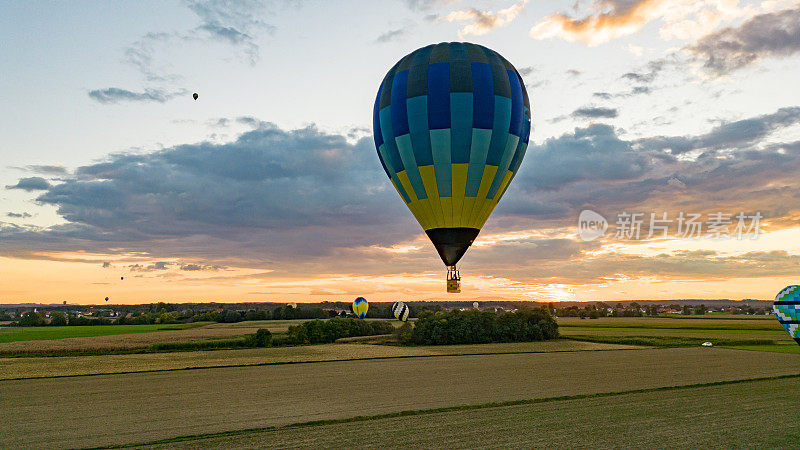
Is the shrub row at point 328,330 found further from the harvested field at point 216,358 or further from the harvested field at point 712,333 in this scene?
the harvested field at point 712,333

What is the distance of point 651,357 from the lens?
4866 cm

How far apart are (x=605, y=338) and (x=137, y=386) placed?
57.3 m

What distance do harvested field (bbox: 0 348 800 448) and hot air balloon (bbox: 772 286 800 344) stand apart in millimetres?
2909

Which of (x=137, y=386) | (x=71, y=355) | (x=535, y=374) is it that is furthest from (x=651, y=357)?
(x=71, y=355)

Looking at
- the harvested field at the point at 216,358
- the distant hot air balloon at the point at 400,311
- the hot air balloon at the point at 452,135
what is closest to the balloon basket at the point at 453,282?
the hot air balloon at the point at 452,135

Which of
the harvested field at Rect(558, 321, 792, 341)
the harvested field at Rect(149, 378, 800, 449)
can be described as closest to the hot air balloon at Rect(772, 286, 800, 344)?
the harvested field at Rect(149, 378, 800, 449)

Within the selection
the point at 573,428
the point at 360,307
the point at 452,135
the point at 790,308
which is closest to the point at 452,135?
the point at 452,135

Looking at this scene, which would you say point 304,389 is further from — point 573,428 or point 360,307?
point 360,307

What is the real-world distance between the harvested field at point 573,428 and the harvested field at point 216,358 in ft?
86.1

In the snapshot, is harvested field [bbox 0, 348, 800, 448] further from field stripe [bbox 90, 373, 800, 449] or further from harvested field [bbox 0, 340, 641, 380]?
harvested field [bbox 0, 340, 641, 380]

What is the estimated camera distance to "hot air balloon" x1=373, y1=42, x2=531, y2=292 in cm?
2992

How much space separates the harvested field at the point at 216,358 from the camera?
4263cm

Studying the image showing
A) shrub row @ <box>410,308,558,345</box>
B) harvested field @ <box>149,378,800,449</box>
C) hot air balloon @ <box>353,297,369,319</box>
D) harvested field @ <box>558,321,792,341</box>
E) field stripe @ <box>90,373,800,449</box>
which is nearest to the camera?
harvested field @ <box>149,378,800,449</box>

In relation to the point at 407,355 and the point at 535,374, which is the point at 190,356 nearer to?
the point at 407,355
